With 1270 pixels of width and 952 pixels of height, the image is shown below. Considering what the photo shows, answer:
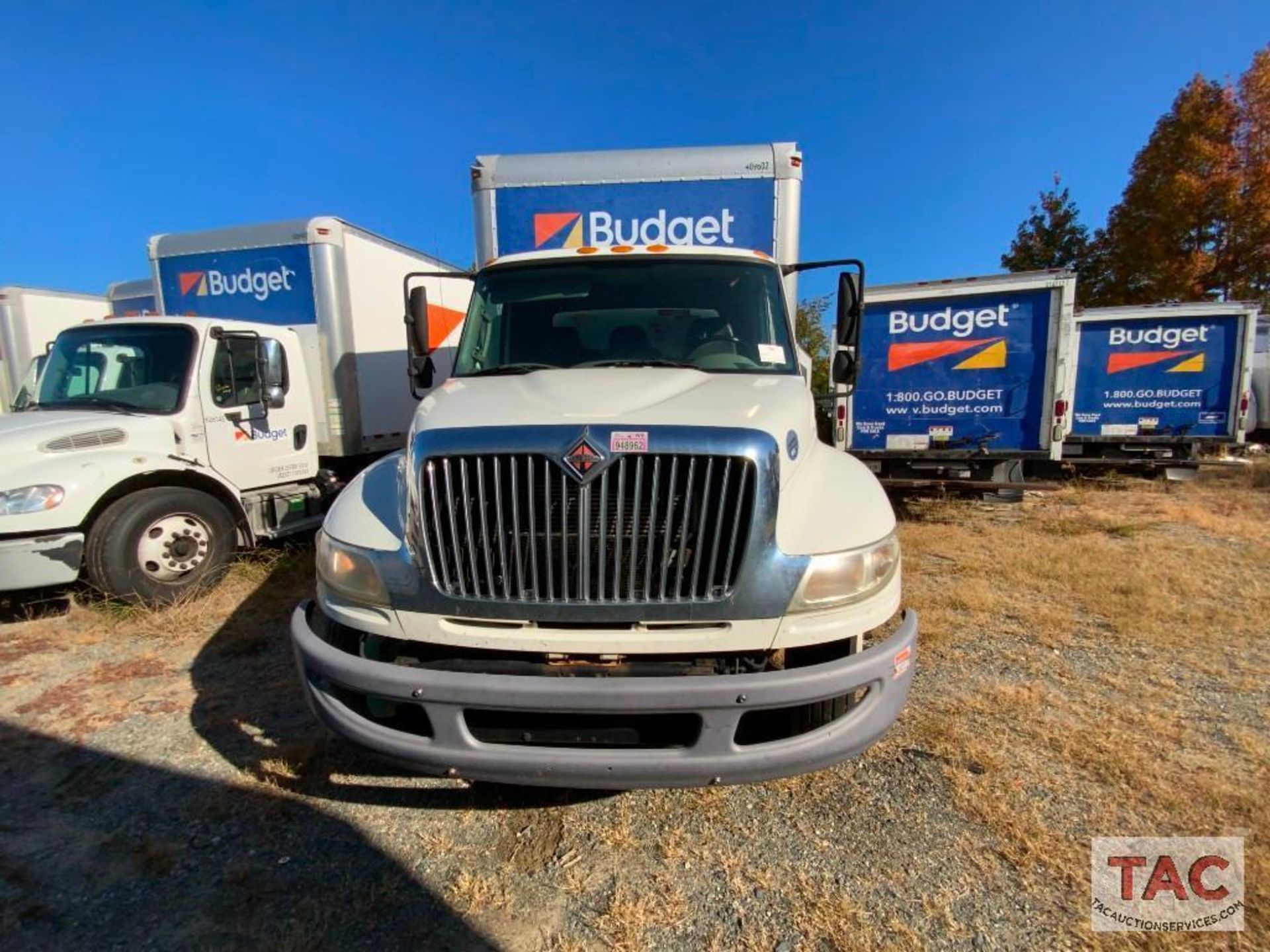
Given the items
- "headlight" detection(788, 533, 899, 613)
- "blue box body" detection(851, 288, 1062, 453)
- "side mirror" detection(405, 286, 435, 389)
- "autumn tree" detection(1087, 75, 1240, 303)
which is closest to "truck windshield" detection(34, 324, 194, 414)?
"side mirror" detection(405, 286, 435, 389)

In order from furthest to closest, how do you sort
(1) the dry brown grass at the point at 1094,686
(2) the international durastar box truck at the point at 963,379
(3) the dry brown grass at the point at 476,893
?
1. (2) the international durastar box truck at the point at 963,379
2. (1) the dry brown grass at the point at 1094,686
3. (3) the dry brown grass at the point at 476,893

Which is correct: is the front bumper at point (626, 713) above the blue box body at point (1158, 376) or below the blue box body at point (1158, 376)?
below

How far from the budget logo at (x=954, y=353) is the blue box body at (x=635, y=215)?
428 centimetres

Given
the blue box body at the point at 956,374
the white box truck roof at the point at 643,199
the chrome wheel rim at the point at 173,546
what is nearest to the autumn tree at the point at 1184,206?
the blue box body at the point at 956,374

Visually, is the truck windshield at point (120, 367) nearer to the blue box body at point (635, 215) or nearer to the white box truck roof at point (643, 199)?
the white box truck roof at point (643, 199)

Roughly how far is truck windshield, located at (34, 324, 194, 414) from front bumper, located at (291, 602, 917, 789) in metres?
4.54

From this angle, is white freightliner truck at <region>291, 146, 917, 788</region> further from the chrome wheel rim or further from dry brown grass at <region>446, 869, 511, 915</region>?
the chrome wheel rim

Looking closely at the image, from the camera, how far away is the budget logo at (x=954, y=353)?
314 inches

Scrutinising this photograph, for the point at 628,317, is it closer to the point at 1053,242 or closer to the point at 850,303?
the point at 850,303

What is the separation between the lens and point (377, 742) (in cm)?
221

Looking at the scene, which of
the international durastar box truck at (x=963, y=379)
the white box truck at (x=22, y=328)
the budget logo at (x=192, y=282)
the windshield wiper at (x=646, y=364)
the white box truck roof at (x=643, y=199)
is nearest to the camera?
the windshield wiper at (x=646, y=364)

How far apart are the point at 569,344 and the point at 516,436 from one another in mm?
1413

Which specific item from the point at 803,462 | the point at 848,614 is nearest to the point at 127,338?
the point at 803,462

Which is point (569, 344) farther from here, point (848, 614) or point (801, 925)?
point (801, 925)
